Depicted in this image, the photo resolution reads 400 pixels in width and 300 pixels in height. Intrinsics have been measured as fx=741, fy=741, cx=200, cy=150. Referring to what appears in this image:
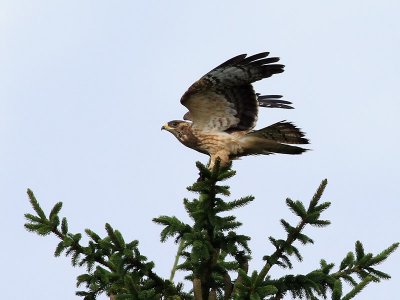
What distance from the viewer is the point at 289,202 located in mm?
5523

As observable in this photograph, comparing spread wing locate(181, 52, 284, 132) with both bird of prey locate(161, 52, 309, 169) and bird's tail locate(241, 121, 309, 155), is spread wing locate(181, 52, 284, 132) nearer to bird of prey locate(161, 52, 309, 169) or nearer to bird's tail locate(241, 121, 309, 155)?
bird of prey locate(161, 52, 309, 169)

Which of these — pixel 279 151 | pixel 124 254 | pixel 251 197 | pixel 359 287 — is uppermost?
pixel 279 151

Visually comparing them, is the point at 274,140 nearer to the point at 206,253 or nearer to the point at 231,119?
the point at 231,119

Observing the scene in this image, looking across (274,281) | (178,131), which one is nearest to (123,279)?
(274,281)

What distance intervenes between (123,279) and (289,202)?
1388 mm

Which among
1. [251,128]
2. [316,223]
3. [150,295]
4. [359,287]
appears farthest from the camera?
[251,128]

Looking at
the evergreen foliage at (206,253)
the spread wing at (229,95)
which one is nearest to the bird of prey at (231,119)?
the spread wing at (229,95)

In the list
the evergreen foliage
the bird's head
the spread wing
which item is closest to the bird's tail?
the spread wing

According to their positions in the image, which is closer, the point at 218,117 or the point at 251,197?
the point at 251,197

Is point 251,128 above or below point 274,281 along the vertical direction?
above

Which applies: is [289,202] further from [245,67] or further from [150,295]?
[245,67]

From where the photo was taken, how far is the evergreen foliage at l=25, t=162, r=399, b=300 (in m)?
5.52

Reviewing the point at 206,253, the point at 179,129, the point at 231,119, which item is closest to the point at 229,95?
the point at 231,119

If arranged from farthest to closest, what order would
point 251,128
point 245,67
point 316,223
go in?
1. point 251,128
2. point 245,67
3. point 316,223
